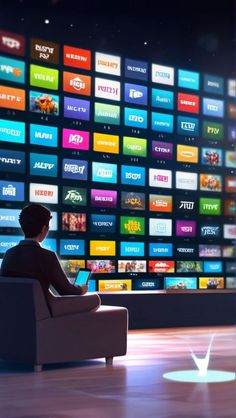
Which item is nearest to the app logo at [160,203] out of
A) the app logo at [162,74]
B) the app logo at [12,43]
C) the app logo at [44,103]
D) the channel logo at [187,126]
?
the channel logo at [187,126]

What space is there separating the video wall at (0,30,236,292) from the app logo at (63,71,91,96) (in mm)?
15

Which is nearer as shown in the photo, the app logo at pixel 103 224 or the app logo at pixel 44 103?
the app logo at pixel 44 103

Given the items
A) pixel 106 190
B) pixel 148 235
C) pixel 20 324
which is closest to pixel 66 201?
pixel 106 190

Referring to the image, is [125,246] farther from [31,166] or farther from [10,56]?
[10,56]

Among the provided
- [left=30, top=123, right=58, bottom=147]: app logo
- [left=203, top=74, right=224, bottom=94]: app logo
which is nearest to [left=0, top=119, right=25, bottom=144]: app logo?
[left=30, top=123, right=58, bottom=147]: app logo

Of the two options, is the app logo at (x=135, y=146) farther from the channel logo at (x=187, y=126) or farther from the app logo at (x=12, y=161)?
the app logo at (x=12, y=161)

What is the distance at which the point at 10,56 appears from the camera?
298 inches

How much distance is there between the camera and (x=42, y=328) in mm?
5055

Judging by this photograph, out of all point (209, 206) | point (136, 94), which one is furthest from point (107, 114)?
point (209, 206)

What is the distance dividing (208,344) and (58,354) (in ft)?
7.66

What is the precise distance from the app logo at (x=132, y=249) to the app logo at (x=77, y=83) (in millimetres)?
1758

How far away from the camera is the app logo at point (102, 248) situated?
8.27 m

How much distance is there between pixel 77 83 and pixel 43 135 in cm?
76

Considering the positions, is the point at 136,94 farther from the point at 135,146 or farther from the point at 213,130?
the point at 213,130
